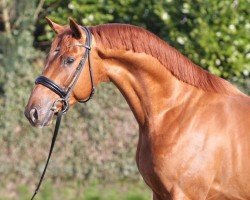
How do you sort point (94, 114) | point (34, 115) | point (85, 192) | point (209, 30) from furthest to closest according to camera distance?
point (209, 30) < point (94, 114) < point (85, 192) < point (34, 115)

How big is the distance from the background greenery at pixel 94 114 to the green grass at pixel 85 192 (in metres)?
0.01

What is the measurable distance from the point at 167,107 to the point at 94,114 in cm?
389

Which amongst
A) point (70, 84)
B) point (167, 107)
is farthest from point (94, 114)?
point (70, 84)

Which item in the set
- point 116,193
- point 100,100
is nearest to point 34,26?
point 100,100

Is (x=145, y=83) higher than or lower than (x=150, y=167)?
higher

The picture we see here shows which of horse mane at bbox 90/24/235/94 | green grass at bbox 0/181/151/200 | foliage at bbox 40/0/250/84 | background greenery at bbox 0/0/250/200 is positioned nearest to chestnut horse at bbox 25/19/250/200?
horse mane at bbox 90/24/235/94

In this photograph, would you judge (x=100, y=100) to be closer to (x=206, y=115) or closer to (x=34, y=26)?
(x=34, y=26)

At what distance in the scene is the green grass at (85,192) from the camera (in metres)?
8.20

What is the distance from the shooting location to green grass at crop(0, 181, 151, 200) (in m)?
8.20

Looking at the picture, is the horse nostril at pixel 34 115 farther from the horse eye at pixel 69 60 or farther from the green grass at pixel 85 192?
the green grass at pixel 85 192

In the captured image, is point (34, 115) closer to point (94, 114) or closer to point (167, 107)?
point (167, 107)

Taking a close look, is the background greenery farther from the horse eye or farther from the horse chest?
the horse eye

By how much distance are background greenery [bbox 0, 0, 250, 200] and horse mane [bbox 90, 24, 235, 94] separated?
353 cm

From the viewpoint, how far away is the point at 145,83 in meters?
4.82
